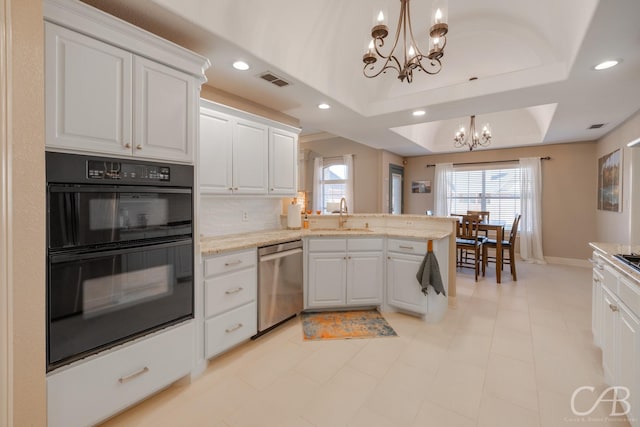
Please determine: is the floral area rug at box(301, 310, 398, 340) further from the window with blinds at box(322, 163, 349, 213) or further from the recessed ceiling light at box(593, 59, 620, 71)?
the window with blinds at box(322, 163, 349, 213)

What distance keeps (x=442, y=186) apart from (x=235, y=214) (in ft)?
17.8

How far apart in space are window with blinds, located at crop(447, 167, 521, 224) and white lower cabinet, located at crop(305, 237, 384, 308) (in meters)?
4.46

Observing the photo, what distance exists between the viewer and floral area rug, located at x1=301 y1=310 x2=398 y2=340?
2.70 meters

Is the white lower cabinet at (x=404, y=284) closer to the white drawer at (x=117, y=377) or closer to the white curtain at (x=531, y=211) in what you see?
the white drawer at (x=117, y=377)

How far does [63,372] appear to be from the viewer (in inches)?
54.6

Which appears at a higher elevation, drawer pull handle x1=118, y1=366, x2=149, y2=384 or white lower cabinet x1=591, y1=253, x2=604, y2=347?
white lower cabinet x1=591, y1=253, x2=604, y2=347

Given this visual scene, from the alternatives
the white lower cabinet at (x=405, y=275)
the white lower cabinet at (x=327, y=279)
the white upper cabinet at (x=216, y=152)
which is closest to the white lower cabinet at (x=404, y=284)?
the white lower cabinet at (x=405, y=275)

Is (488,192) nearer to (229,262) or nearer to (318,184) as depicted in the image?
(318,184)

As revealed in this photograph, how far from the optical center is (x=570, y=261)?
563 cm

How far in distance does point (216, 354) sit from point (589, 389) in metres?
2.65

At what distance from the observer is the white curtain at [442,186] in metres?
6.81

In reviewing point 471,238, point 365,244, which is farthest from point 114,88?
point 471,238
